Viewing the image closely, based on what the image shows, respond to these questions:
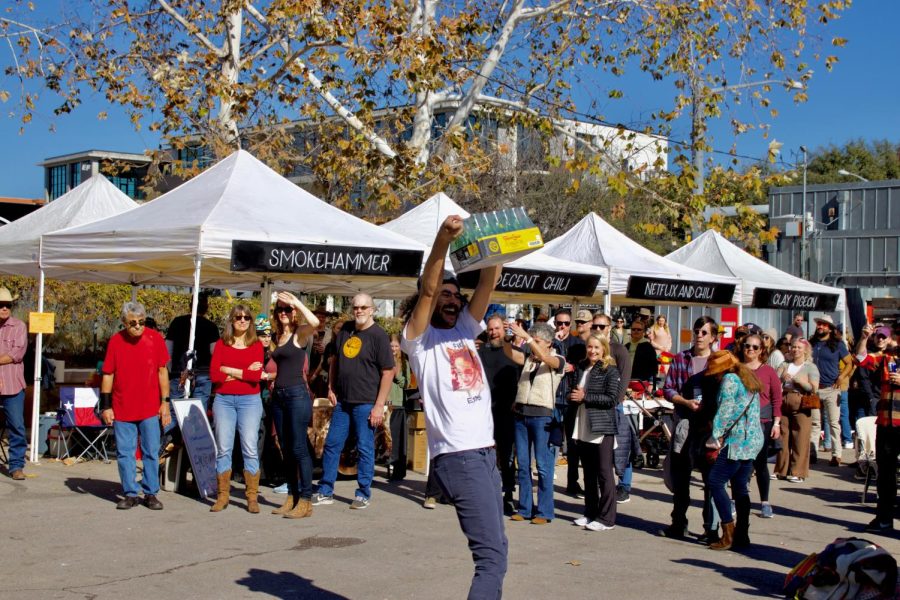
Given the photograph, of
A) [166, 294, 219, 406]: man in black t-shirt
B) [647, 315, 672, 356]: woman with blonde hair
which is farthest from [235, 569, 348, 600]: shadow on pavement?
[647, 315, 672, 356]: woman with blonde hair

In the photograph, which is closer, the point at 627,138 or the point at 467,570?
the point at 467,570

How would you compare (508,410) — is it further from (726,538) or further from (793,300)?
(793,300)

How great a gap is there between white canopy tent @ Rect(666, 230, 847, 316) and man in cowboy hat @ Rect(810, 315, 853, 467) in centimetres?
144

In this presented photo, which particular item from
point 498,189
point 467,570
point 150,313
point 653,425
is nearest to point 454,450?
point 467,570

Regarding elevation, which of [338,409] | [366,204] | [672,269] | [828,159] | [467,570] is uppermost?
[828,159]

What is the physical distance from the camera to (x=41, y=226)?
1515cm

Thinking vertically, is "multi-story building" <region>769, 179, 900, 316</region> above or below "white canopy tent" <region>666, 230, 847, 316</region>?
above

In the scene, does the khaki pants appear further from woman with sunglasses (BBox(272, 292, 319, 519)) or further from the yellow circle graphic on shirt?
woman with sunglasses (BBox(272, 292, 319, 519))

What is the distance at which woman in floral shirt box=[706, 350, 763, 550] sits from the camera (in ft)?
27.4

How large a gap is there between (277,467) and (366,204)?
11082mm

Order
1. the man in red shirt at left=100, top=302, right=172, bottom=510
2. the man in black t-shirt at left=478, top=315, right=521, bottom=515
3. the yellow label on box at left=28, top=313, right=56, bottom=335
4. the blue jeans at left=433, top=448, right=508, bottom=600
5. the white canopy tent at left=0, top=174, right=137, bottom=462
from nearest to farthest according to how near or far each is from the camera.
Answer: the blue jeans at left=433, top=448, right=508, bottom=600 → the man in red shirt at left=100, top=302, right=172, bottom=510 → the man in black t-shirt at left=478, top=315, right=521, bottom=515 → the yellow label on box at left=28, top=313, right=56, bottom=335 → the white canopy tent at left=0, top=174, right=137, bottom=462

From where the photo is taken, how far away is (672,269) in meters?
16.2

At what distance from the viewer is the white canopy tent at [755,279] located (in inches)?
703

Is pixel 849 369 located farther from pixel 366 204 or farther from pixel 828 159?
pixel 828 159
